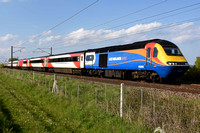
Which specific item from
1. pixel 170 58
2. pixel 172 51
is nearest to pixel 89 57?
pixel 172 51

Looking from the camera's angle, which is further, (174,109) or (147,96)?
(147,96)

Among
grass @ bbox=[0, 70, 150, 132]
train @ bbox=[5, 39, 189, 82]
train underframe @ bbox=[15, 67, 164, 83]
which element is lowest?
grass @ bbox=[0, 70, 150, 132]

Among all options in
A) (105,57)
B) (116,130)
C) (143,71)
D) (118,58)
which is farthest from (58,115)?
(105,57)

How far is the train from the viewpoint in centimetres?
1417

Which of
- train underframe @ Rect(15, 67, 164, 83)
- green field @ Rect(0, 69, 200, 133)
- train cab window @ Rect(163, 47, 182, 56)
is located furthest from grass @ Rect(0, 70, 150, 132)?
train cab window @ Rect(163, 47, 182, 56)

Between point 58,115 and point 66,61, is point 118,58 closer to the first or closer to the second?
point 58,115

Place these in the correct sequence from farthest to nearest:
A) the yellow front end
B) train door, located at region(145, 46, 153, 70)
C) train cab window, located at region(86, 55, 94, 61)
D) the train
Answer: train cab window, located at region(86, 55, 94, 61) < train door, located at region(145, 46, 153, 70) < the train < the yellow front end

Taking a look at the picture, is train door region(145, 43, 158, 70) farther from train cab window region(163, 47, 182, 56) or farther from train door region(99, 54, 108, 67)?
train door region(99, 54, 108, 67)

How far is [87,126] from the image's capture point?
7.02 metres

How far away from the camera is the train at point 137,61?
14.2m

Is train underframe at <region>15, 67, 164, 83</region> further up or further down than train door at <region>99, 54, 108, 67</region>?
further down

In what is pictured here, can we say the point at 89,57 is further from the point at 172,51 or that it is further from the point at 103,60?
the point at 172,51

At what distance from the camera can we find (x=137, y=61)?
54.4ft

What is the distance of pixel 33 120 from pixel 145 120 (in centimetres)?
456
